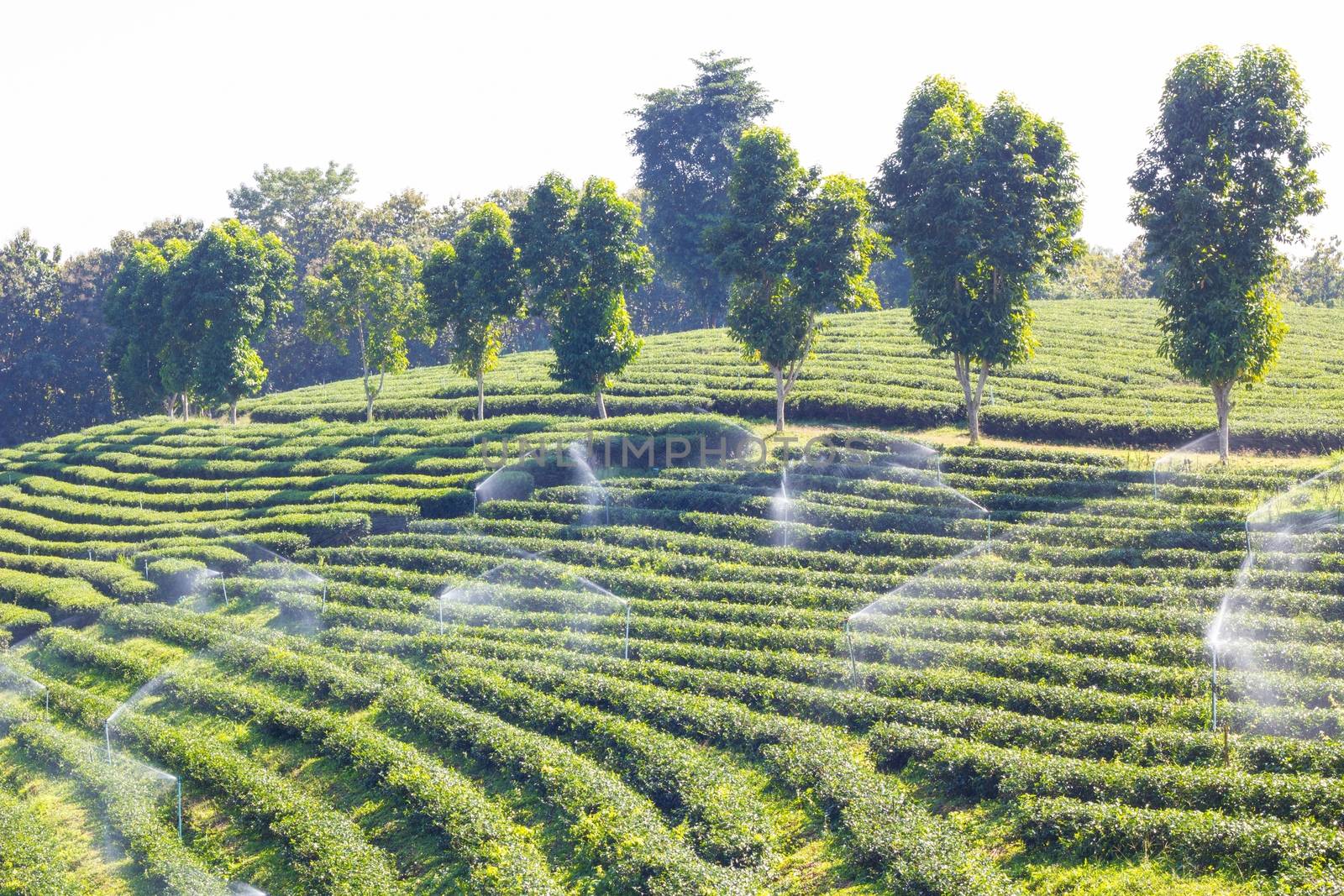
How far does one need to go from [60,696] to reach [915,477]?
22.4 m

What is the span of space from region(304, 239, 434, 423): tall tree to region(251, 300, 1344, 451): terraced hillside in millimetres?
3922

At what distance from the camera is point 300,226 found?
7981 centimetres

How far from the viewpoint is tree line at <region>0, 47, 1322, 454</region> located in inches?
1157

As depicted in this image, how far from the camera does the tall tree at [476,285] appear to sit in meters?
40.7

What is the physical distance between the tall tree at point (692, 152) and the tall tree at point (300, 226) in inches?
906

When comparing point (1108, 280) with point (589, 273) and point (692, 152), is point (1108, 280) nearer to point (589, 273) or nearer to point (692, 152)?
point (692, 152)

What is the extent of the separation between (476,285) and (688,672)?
23668 millimetres

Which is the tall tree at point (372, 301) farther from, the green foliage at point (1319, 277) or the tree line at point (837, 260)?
the green foliage at point (1319, 277)

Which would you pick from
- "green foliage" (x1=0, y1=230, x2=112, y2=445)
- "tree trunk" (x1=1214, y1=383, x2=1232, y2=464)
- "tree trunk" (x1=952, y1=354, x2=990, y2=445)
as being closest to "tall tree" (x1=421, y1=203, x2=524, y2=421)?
"tree trunk" (x1=952, y1=354, x2=990, y2=445)

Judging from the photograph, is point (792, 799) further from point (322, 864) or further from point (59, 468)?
point (59, 468)

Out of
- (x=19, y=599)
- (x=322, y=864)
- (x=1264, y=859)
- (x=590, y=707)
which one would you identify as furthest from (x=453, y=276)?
(x=1264, y=859)

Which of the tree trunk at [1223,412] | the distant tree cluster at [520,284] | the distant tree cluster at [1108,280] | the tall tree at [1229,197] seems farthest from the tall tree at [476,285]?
the distant tree cluster at [1108,280]

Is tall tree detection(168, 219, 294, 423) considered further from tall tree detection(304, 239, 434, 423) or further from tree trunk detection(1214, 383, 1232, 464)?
tree trunk detection(1214, 383, 1232, 464)

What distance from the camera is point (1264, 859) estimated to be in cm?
1393
